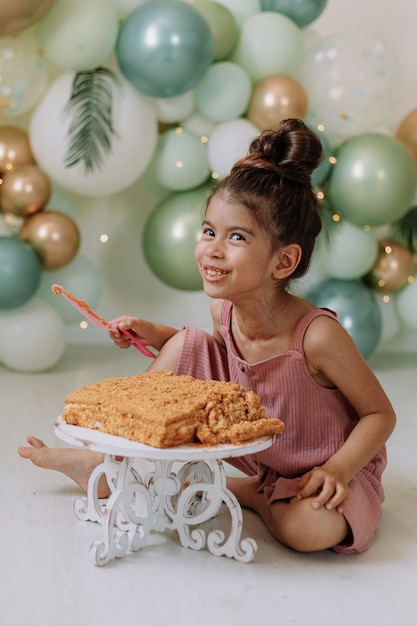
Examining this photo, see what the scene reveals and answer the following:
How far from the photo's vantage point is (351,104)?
258 centimetres

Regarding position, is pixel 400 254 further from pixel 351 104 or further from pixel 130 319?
pixel 130 319

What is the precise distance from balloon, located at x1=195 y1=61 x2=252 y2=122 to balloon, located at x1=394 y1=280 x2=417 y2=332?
754 millimetres

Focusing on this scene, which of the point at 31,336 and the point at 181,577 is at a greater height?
the point at 181,577

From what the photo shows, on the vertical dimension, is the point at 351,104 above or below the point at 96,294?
above

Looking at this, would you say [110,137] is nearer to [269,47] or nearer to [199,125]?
[199,125]

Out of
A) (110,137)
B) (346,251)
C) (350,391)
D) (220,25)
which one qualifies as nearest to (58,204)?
(110,137)

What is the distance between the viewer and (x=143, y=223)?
10.2 feet

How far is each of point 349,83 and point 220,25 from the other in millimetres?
407

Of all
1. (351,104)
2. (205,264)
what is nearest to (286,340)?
(205,264)

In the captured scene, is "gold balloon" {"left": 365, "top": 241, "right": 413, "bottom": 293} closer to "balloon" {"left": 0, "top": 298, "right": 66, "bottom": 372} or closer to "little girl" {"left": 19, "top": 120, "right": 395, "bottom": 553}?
"balloon" {"left": 0, "top": 298, "right": 66, "bottom": 372}

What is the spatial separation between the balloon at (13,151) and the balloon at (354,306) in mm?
933

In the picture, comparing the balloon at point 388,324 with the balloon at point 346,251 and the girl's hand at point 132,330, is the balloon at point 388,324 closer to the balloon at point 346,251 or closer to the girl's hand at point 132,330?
the balloon at point 346,251

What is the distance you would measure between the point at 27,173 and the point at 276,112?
73cm

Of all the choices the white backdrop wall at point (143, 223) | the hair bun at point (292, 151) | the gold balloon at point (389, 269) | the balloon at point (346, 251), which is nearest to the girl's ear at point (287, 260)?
the hair bun at point (292, 151)
